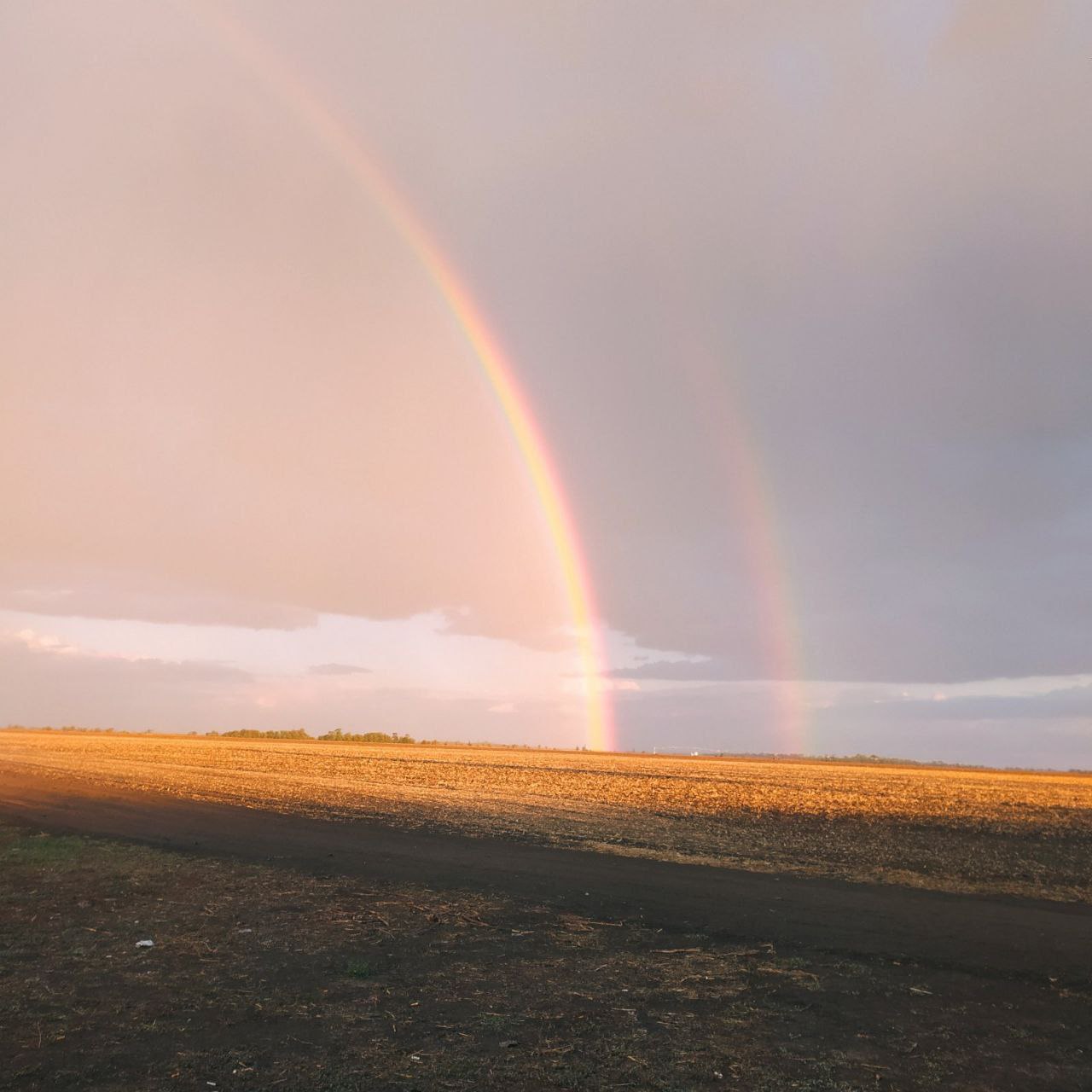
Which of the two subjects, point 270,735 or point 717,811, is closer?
point 717,811

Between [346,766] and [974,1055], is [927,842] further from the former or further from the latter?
[346,766]

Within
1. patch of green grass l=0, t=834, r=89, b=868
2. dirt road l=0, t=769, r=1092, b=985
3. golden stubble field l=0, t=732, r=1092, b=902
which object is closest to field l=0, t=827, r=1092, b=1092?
dirt road l=0, t=769, r=1092, b=985

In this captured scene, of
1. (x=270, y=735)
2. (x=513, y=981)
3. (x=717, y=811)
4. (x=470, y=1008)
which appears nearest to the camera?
(x=470, y=1008)

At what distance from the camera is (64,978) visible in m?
10.3

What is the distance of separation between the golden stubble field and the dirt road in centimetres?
203

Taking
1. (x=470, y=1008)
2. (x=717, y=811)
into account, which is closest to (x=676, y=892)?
(x=470, y=1008)

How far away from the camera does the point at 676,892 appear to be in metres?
17.0

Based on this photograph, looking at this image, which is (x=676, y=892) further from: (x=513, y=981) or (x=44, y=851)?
(x=44, y=851)

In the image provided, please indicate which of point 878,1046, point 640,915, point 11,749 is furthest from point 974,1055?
point 11,749

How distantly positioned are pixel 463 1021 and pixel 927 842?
21.3 meters

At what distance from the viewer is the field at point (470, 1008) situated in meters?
7.82

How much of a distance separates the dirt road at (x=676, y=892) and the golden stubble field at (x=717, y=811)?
203cm

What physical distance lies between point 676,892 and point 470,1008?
839 cm

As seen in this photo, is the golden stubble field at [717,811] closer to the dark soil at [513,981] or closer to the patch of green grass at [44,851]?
the dark soil at [513,981]
